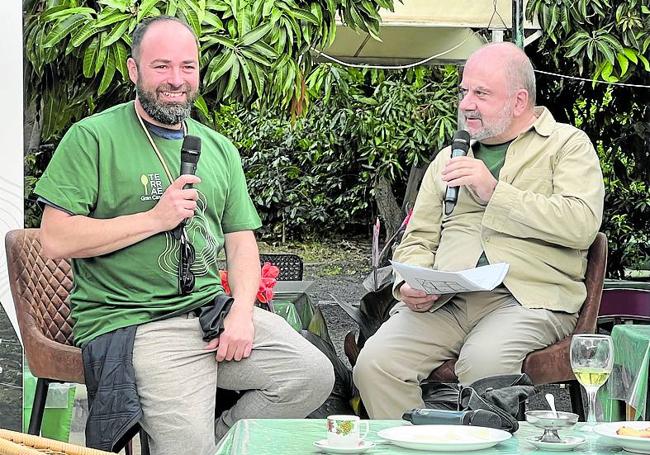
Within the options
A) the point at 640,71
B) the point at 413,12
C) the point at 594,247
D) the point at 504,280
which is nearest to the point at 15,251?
the point at 504,280

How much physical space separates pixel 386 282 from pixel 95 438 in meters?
1.79

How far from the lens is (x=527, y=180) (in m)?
3.50

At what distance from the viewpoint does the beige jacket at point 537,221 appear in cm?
334

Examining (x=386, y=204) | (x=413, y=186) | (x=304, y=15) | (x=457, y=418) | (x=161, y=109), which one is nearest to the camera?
(x=457, y=418)

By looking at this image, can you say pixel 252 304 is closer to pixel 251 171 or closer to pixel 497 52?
pixel 497 52

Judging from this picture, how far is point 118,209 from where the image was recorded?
122 inches

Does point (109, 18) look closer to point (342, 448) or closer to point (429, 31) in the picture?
point (342, 448)

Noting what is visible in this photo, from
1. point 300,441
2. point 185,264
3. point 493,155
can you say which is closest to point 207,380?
point 185,264

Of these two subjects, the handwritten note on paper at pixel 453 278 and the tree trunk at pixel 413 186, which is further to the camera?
the tree trunk at pixel 413 186

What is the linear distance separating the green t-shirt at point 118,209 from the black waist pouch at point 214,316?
4cm

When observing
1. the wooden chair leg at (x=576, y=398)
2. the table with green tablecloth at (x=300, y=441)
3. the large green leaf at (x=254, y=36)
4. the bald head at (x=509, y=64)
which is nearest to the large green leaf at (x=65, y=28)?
the large green leaf at (x=254, y=36)

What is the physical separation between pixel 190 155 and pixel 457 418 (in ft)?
4.10

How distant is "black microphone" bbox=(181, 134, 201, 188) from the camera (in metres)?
3.05

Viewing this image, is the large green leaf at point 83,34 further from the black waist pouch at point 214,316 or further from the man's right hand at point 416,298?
the man's right hand at point 416,298
